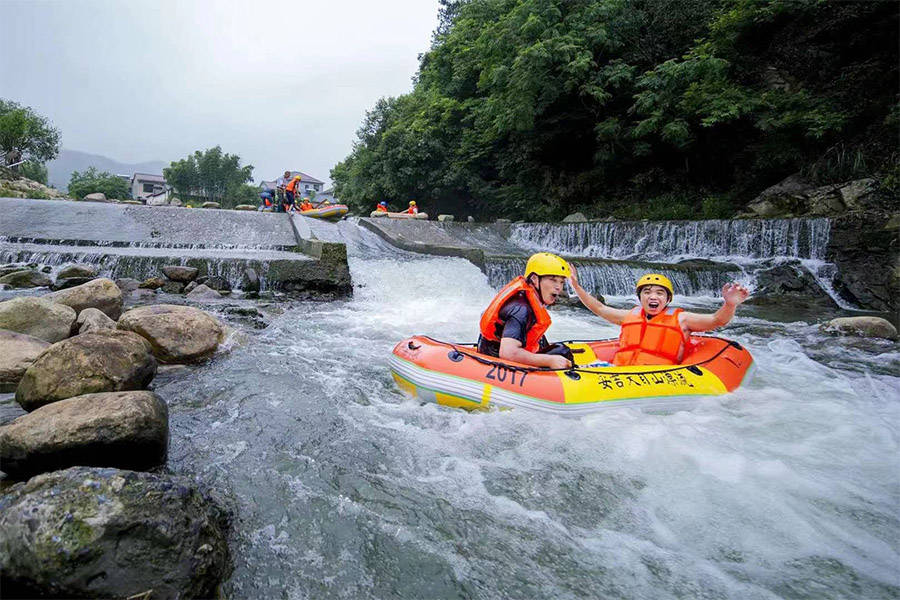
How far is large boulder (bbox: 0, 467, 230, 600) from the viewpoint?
1710 millimetres

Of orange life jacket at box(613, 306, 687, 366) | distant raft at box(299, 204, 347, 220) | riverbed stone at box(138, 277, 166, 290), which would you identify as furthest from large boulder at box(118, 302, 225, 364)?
distant raft at box(299, 204, 347, 220)

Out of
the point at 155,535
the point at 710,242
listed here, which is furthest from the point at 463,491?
the point at 710,242

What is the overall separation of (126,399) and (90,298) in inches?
161

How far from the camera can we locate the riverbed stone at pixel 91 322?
5.05 m

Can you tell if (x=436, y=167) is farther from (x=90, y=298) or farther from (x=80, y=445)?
(x=80, y=445)

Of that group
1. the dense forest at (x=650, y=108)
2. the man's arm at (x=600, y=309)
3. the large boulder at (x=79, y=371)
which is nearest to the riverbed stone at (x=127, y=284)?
the large boulder at (x=79, y=371)

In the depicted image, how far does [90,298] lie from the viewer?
5.94 metres

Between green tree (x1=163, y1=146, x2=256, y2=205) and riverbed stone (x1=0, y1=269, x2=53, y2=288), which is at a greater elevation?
green tree (x1=163, y1=146, x2=256, y2=205)

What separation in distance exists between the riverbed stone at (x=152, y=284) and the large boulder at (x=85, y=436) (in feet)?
22.3

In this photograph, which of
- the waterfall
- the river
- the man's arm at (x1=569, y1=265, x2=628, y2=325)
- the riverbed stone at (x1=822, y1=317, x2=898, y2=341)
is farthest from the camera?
the waterfall

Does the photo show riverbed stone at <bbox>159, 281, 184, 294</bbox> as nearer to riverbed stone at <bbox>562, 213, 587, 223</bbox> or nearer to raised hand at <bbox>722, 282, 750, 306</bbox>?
raised hand at <bbox>722, 282, 750, 306</bbox>

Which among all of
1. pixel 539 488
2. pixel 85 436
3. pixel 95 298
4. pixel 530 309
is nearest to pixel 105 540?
pixel 85 436

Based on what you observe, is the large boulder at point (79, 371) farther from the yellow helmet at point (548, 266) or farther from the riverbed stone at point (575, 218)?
the riverbed stone at point (575, 218)

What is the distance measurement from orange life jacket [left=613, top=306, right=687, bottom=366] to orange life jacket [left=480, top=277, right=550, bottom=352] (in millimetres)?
965
